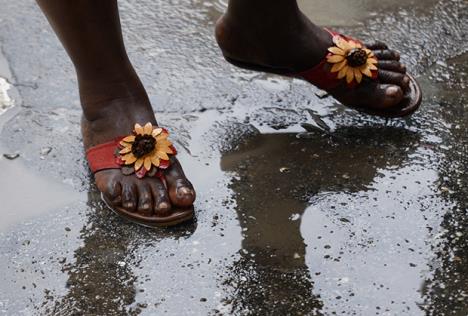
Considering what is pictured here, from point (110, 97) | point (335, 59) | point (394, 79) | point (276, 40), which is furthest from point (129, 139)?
point (394, 79)

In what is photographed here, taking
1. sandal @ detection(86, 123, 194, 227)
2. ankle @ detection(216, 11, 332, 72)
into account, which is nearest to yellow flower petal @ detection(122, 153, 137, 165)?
sandal @ detection(86, 123, 194, 227)

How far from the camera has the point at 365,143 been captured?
76.8 inches

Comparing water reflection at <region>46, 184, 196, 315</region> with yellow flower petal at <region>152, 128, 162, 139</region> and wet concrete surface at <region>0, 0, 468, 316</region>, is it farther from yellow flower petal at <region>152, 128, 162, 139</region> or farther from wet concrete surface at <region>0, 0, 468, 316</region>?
yellow flower petal at <region>152, 128, 162, 139</region>

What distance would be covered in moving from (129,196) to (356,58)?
2.46ft

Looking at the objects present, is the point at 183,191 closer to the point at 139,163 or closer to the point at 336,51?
the point at 139,163

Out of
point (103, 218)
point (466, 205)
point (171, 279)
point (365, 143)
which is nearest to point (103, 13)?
point (103, 218)

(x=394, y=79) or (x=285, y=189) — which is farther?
(x=394, y=79)

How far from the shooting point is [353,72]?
6.55ft

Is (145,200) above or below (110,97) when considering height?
below

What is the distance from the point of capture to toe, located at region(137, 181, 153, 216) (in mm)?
1672

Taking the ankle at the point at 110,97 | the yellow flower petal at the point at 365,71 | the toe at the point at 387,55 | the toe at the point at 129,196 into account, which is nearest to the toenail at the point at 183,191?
the toe at the point at 129,196

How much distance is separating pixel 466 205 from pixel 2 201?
1118 millimetres

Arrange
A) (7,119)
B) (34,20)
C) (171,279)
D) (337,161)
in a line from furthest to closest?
1. (34,20)
2. (7,119)
3. (337,161)
4. (171,279)

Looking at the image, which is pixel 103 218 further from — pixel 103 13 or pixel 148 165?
pixel 103 13
